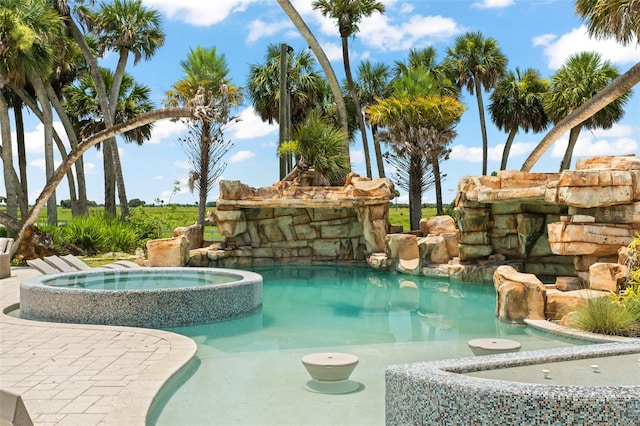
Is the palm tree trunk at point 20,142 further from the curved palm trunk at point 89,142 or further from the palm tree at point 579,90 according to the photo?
the palm tree at point 579,90

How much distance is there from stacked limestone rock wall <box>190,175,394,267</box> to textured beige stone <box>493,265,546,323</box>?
8.01 metres

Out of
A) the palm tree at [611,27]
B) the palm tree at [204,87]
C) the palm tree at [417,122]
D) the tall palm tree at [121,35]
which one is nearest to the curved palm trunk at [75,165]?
the tall palm tree at [121,35]

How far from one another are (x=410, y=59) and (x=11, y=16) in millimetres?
17154

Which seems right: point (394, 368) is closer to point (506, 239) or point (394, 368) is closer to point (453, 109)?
point (506, 239)

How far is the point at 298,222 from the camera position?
→ 744 inches

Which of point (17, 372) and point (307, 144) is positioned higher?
point (307, 144)

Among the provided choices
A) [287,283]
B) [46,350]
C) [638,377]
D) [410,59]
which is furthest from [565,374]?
[410,59]

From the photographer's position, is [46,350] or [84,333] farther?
[84,333]

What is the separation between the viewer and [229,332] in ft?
27.9

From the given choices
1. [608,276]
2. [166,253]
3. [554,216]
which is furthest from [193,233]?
[608,276]

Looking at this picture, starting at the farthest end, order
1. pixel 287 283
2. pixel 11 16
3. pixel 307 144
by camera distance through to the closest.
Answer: pixel 307 144 < pixel 11 16 < pixel 287 283

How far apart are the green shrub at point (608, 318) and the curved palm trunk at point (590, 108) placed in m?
10.6

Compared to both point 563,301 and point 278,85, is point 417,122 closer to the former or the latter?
point 278,85

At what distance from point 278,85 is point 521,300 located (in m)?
21.8
